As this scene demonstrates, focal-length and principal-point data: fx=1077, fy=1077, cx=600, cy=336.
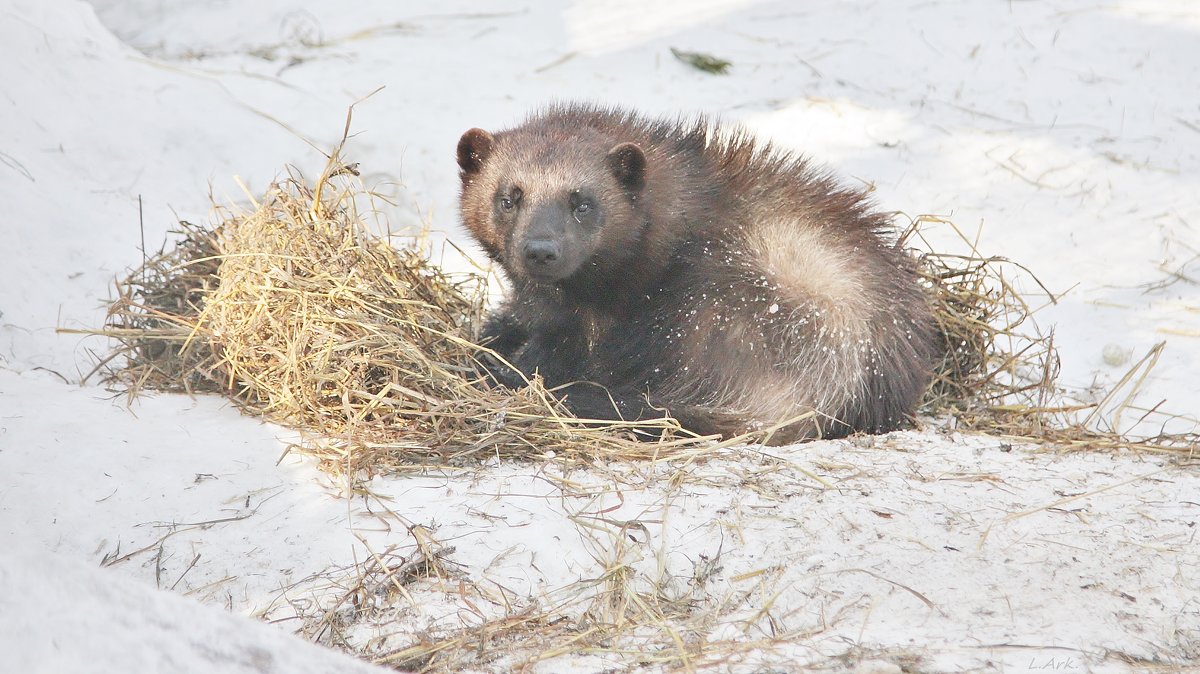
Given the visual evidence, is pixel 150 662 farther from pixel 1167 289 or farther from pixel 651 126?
pixel 1167 289

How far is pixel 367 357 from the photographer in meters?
3.88

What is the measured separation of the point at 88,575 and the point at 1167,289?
5.67 metres

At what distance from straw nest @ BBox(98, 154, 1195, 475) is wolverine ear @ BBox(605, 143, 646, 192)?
2.95 ft


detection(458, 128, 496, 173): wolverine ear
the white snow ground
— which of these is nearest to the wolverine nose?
detection(458, 128, 496, 173): wolverine ear

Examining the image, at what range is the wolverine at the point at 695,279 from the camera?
404cm

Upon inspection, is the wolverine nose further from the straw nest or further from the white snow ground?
the white snow ground

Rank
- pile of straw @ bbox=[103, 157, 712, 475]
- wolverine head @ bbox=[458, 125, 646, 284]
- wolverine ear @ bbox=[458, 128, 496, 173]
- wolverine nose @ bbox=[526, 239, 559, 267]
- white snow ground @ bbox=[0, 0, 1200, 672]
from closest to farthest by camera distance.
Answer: white snow ground @ bbox=[0, 0, 1200, 672] < pile of straw @ bbox=[103, 157, 712, 475] < wolverine nose @ bbox=[526, 239, 559, 267] < wolverine head @ bbox=[458, 125, 646, 284] < wolverine ear @ bbox=[458, 128, 496, 173]

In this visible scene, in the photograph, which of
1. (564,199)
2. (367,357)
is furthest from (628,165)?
(367,357)

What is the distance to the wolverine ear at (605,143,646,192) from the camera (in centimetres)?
421

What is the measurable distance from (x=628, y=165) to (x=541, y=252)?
55 centimetres

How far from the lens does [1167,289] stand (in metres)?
5.92

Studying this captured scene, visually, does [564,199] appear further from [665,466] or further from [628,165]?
[665,466]

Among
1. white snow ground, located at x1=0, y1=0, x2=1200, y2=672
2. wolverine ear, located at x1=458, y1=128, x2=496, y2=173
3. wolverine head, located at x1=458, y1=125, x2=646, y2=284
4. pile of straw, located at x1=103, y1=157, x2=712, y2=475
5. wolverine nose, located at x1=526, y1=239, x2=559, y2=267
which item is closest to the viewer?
white snow ground, located at x1=0, y1=0, x2=1200, y2=672

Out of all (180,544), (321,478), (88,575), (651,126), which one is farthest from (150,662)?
(651,126)
